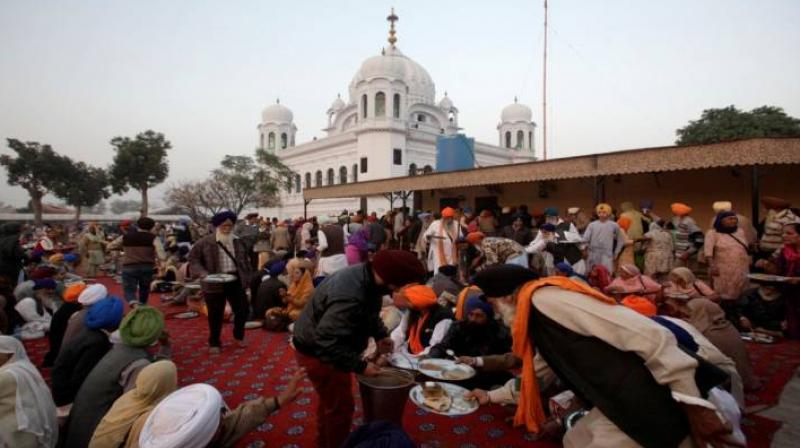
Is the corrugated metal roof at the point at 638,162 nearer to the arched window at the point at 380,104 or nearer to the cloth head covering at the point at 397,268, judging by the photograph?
the cloth head covering at the point at 397,268

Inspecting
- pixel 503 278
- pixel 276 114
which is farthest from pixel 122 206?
pixel 503 278

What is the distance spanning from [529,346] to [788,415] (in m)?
2.38

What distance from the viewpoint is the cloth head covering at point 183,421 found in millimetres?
1805

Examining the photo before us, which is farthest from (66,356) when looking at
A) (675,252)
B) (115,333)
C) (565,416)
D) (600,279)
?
(675,252)

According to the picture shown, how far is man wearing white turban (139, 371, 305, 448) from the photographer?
1814mm

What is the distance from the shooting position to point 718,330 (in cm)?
324

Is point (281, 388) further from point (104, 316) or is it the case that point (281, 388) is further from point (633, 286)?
point (633, 286)

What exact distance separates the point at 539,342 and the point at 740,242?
→ 171 inches

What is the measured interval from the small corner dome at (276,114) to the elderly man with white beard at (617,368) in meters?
41.7

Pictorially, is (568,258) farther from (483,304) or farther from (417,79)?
(417,79)

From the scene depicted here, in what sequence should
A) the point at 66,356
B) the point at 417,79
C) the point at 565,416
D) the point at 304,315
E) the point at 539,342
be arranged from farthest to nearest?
the point at 417,79, the point at 66,356, the point at 565,416, the point at 304,315, the point at 539,342

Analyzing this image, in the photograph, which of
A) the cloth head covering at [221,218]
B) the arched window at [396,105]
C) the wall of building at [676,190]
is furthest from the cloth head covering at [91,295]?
the arched window at [396,105]

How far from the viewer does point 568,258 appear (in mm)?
6004

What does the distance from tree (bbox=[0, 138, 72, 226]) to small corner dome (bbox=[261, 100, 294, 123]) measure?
52.5 ft
